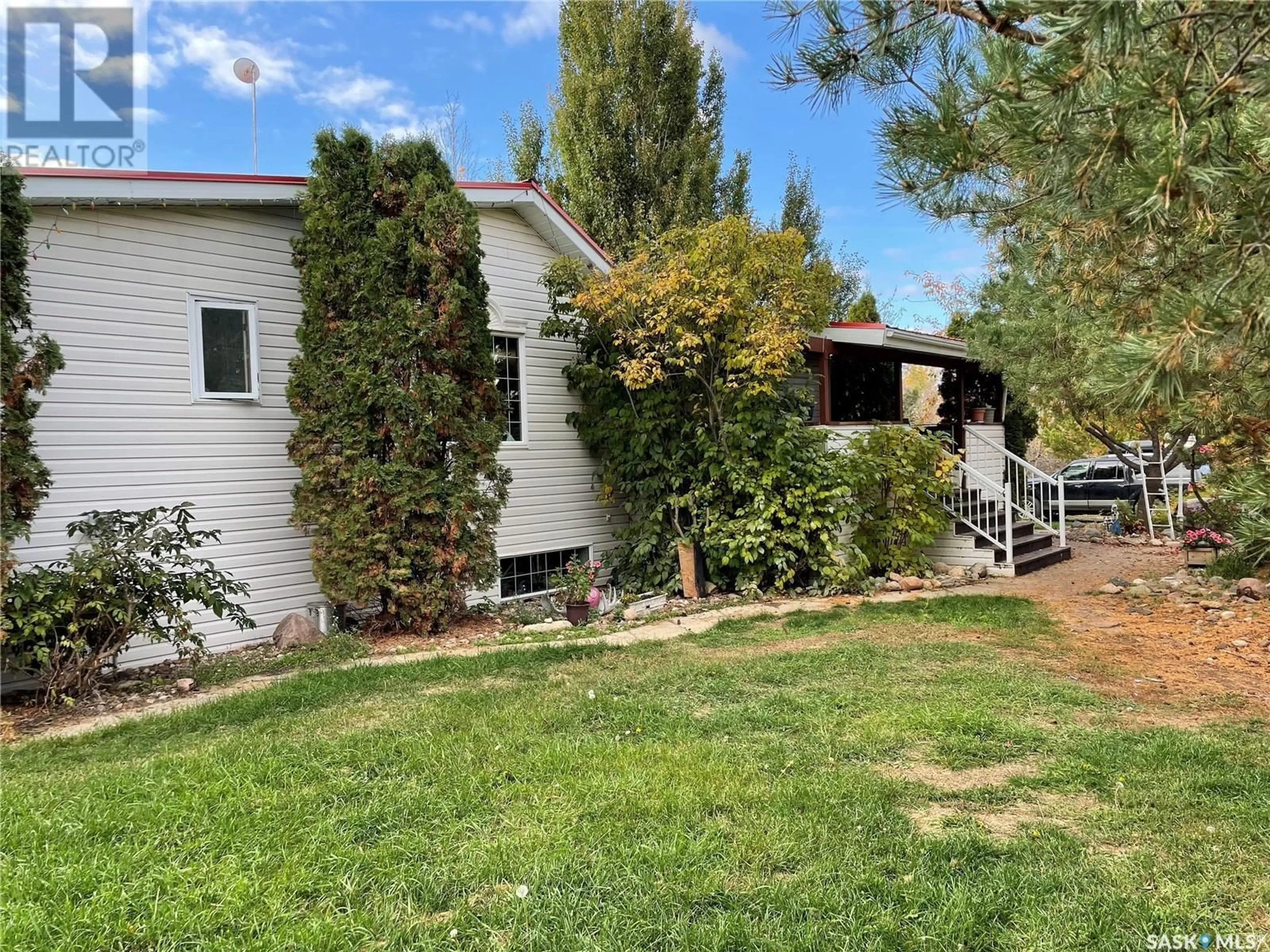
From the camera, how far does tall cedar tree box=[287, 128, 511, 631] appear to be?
21.5ft

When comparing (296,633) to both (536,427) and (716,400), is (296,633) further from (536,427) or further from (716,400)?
(716,400)

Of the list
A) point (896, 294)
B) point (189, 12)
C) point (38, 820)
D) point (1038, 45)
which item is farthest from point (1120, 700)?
point (896, 294)

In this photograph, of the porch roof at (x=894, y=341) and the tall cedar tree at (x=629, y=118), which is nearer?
the porch roof at (x=894, y=341)

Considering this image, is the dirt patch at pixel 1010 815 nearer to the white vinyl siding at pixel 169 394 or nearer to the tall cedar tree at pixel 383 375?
the tall cedar tree at pixel 383 375

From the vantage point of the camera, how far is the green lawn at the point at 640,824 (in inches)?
89.0

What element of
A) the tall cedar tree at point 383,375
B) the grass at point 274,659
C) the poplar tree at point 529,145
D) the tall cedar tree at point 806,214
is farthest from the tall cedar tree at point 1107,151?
the tall cedar tree at point 806,214

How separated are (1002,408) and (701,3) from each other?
1253 cm

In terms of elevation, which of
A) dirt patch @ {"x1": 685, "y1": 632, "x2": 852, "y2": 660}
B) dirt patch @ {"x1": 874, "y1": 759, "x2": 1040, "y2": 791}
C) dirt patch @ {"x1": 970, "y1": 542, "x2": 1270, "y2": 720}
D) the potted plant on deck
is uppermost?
the potted plant on deck

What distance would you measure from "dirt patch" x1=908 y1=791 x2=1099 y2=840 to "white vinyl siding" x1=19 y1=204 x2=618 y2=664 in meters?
5.98

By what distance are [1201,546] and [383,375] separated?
10540 millimetres

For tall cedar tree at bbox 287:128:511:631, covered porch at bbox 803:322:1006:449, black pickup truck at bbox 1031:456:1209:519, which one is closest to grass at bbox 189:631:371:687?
tall cedar tree at bbox 287:128:511:631

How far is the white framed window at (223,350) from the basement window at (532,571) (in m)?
3.35

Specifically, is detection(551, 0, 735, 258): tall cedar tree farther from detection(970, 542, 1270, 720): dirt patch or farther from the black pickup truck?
detection(970, 542, 1270, 720): dirt patch

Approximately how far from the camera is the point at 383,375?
6.59m
